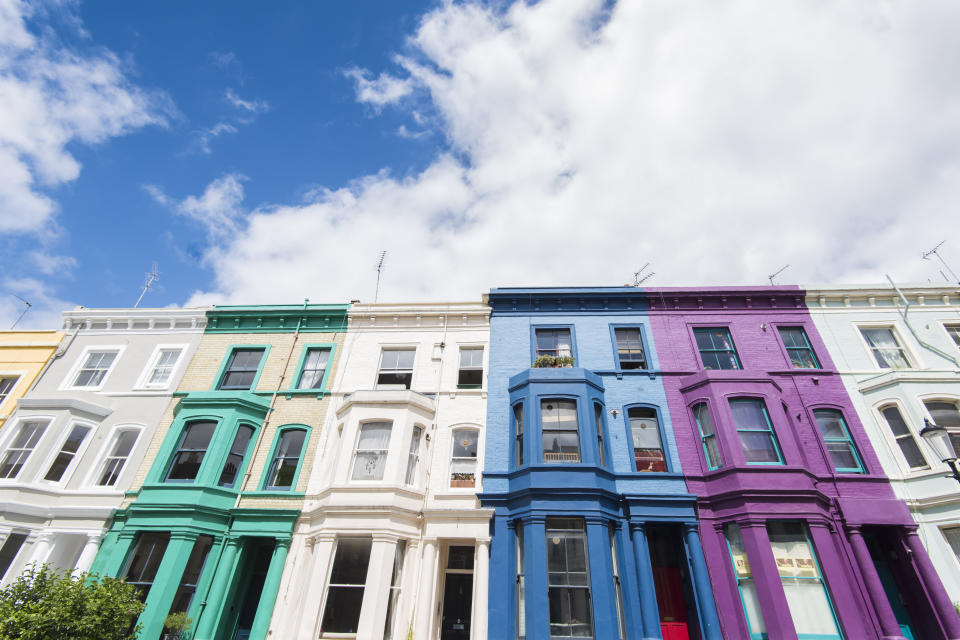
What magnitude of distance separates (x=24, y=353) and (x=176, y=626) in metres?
14.7

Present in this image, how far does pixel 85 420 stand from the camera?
17328mm

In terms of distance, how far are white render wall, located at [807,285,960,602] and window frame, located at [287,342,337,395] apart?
62.2ft

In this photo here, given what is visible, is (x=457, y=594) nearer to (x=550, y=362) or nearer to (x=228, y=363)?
(x=550, y=362)

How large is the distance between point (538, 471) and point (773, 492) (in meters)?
6.71

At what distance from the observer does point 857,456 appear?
15.5 m

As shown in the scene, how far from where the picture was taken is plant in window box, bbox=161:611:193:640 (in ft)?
42.9

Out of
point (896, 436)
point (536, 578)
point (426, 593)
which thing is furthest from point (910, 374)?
point (426, 593)

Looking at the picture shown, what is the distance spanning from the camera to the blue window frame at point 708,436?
15.2m

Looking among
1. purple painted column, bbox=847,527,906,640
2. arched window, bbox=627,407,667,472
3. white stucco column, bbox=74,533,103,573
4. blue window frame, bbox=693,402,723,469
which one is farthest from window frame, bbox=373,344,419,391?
purple painted column, bbox=847,527,906,640

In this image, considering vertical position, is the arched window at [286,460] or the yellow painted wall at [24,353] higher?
the yellow painted wall at [24,353]

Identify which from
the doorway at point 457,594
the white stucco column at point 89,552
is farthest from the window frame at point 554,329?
the white stucco column at point 89,552

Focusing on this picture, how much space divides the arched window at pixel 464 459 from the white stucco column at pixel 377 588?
2.81 m

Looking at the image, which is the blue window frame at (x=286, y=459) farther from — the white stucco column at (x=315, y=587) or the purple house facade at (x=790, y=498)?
the purple house facade at (x=790, y=498)

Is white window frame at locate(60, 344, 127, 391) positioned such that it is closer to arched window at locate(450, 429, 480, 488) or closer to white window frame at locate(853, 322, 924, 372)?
arched window at locate(450, 429, 480, 488)
